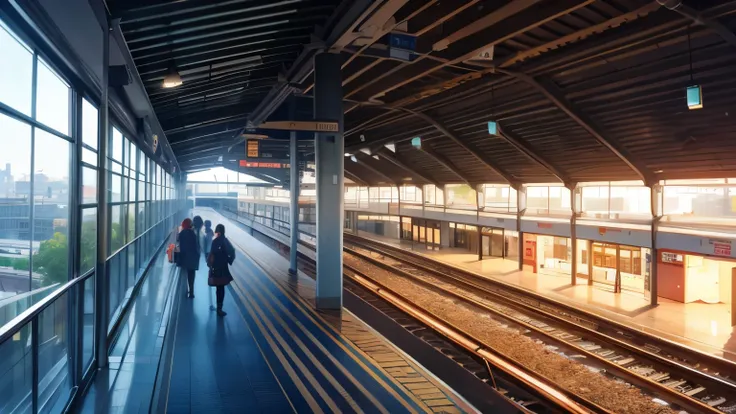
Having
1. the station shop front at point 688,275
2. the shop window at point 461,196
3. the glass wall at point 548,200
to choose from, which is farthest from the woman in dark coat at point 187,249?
the shop window at point 461,196

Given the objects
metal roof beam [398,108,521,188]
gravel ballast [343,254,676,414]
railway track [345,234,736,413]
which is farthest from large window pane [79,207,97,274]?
metal roof beam [398,108,521,188]

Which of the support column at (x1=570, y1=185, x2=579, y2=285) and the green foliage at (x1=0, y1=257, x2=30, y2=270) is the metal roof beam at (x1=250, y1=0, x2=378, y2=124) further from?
the support column at (x1=570, y1=185, x2=579, y2=285)

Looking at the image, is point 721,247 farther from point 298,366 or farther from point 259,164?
point 259,164

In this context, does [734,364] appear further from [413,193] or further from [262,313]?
[413,193]

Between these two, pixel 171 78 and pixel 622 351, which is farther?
pixel 622 351

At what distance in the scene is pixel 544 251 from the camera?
20.5 m

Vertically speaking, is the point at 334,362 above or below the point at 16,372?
below

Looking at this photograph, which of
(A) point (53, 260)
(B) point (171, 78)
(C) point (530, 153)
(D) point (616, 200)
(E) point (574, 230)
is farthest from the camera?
(E) point (574, 230)

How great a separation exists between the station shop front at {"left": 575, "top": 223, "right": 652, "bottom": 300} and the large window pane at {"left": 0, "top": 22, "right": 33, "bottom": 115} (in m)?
15.6

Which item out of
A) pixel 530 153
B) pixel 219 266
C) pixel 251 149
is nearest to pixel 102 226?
pixel 219 266

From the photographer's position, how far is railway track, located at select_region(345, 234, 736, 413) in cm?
748

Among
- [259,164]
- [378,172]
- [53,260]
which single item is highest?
[378,172]

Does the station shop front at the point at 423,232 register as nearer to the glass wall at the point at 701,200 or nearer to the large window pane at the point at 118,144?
the glass wall at the point at 701,200

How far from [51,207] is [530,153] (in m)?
14.8
